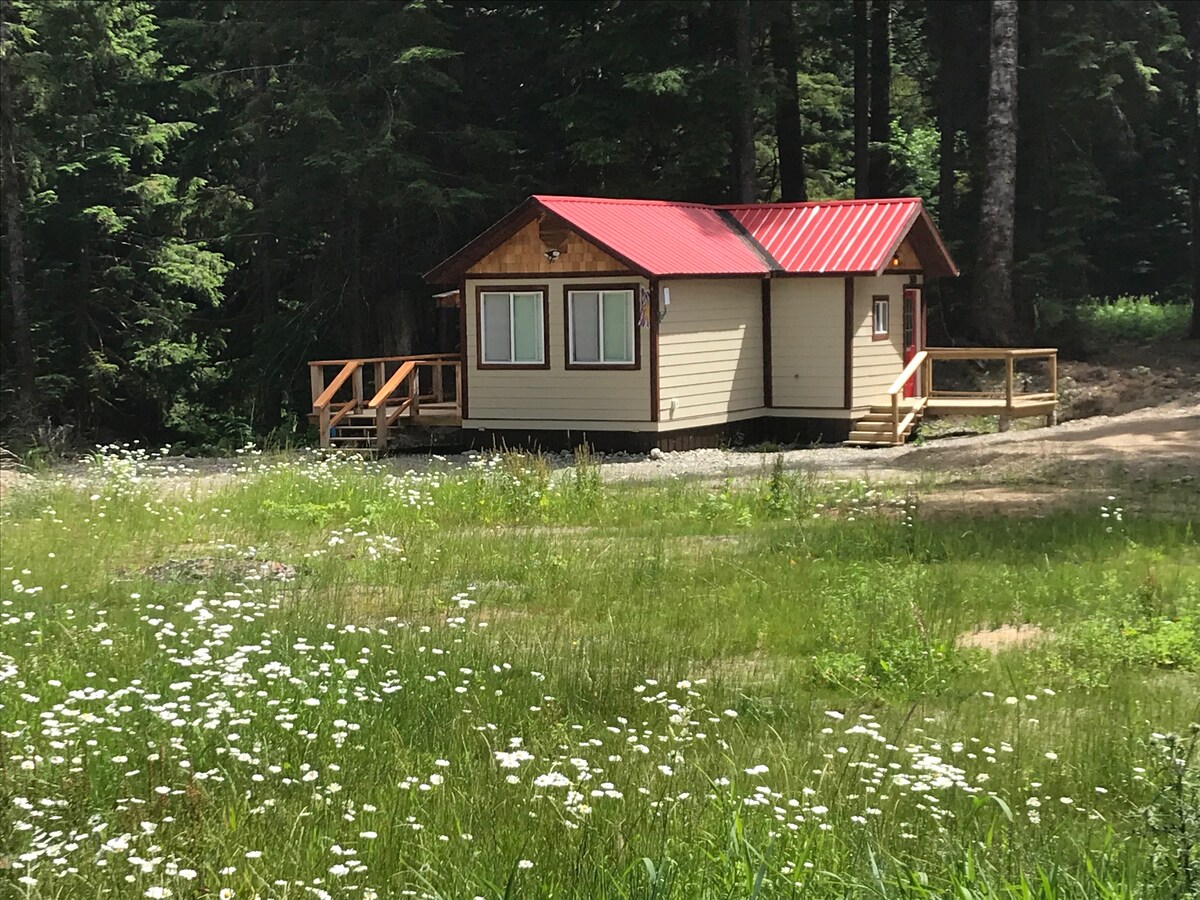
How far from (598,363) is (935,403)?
6082mm

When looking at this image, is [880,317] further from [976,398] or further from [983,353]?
[976,398]

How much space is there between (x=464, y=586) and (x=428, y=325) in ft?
75.3

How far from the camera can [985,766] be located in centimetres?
605

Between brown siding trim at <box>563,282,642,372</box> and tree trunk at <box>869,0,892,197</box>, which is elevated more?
tree trunk at <box>869,0,892,197</box>

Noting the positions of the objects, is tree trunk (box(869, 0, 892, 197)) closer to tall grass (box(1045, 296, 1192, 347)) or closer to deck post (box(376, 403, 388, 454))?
tall grass (box(1045, 296, 1192, 347))

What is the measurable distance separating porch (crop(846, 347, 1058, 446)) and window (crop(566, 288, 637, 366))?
13.7ft

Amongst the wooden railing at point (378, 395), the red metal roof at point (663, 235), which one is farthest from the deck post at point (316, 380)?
the red metal roof at point (663, 235)

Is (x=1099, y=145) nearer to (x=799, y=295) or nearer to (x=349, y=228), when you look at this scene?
(x=799, y=295)

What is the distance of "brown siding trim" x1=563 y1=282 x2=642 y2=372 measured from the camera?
73.6 ft

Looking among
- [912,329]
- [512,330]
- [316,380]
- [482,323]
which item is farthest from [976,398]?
[316,380]

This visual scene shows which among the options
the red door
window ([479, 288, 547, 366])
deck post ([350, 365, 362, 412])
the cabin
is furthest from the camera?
the red door

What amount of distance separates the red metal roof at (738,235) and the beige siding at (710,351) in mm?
499

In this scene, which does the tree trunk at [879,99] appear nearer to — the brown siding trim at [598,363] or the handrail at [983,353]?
the handrail at [983,353]

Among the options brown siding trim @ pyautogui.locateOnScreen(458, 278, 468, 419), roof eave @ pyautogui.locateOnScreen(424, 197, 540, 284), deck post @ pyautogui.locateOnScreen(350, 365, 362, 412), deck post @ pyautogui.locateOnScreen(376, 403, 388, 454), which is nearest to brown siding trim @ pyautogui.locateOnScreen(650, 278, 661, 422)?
roof eave @ pyautogui.locateOnScreen(424, 197, 540, 284)
